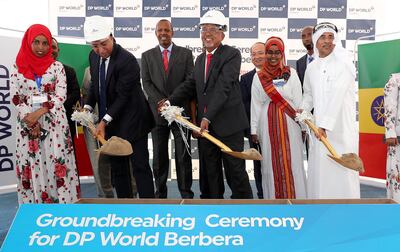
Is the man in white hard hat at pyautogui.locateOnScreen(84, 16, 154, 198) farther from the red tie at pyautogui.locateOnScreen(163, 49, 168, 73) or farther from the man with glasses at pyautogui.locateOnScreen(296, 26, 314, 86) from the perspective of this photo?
the man with glasses at pyautogui.locateOnScreen(296, 26, 314, 86)

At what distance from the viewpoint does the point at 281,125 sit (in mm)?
2867

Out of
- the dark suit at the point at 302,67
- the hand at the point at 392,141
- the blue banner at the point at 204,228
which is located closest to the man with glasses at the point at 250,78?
the dark suit at the point at 302,67

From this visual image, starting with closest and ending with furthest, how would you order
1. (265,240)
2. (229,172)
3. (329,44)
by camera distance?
(265,240) < (329,44) < (229,172)

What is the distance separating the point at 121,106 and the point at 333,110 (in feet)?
4.35

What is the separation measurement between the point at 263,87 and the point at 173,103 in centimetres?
65

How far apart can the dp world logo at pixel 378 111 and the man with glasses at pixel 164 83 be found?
80.5 inches

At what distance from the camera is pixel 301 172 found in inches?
115

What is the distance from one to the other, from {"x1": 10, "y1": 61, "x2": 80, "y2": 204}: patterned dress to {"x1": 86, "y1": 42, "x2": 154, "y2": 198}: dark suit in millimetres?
279

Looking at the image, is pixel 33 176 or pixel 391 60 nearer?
pixel 33 176

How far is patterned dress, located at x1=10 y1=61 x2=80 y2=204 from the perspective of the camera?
275 centimetres

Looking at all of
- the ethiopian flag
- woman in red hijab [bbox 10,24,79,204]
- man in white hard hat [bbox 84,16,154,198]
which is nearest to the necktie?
man in white hard hat [bbox 84,16,154,198]

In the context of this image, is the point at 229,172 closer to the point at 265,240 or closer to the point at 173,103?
the point at 173,103

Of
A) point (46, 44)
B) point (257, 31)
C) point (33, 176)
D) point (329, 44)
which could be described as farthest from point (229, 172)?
point (257, 31)

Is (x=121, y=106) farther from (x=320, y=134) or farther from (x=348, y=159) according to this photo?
(x=348, y=159)
